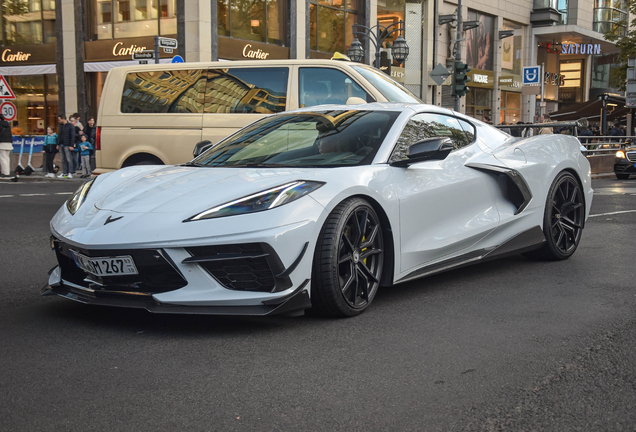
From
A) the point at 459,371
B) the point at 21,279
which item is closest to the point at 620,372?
the point at 459,371

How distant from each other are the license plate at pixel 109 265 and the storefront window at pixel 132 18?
67.7 feet

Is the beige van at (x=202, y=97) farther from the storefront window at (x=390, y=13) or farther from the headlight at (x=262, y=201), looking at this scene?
the storefront window at (x=390, y=13)

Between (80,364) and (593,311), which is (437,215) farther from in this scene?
(80,364)

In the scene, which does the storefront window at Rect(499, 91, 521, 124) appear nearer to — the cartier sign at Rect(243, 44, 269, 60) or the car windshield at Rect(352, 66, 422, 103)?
the cartier sign at Rect(243, 44, 269, 60)

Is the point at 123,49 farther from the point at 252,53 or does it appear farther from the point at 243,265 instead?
the point at 243,265

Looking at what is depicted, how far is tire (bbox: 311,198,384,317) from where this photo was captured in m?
3.92

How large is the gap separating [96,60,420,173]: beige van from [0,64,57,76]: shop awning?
1650 centimetres

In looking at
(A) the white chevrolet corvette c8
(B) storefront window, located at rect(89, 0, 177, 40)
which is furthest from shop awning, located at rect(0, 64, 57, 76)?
(A) the white chevrolet corvette c8

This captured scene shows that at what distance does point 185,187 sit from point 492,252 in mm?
2314

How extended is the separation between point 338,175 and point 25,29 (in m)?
24.8

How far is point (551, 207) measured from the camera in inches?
227

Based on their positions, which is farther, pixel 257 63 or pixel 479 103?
pixel 479 103

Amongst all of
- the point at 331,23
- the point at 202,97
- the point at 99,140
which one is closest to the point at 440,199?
the point at 202,97

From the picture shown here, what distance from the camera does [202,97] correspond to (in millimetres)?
9820
